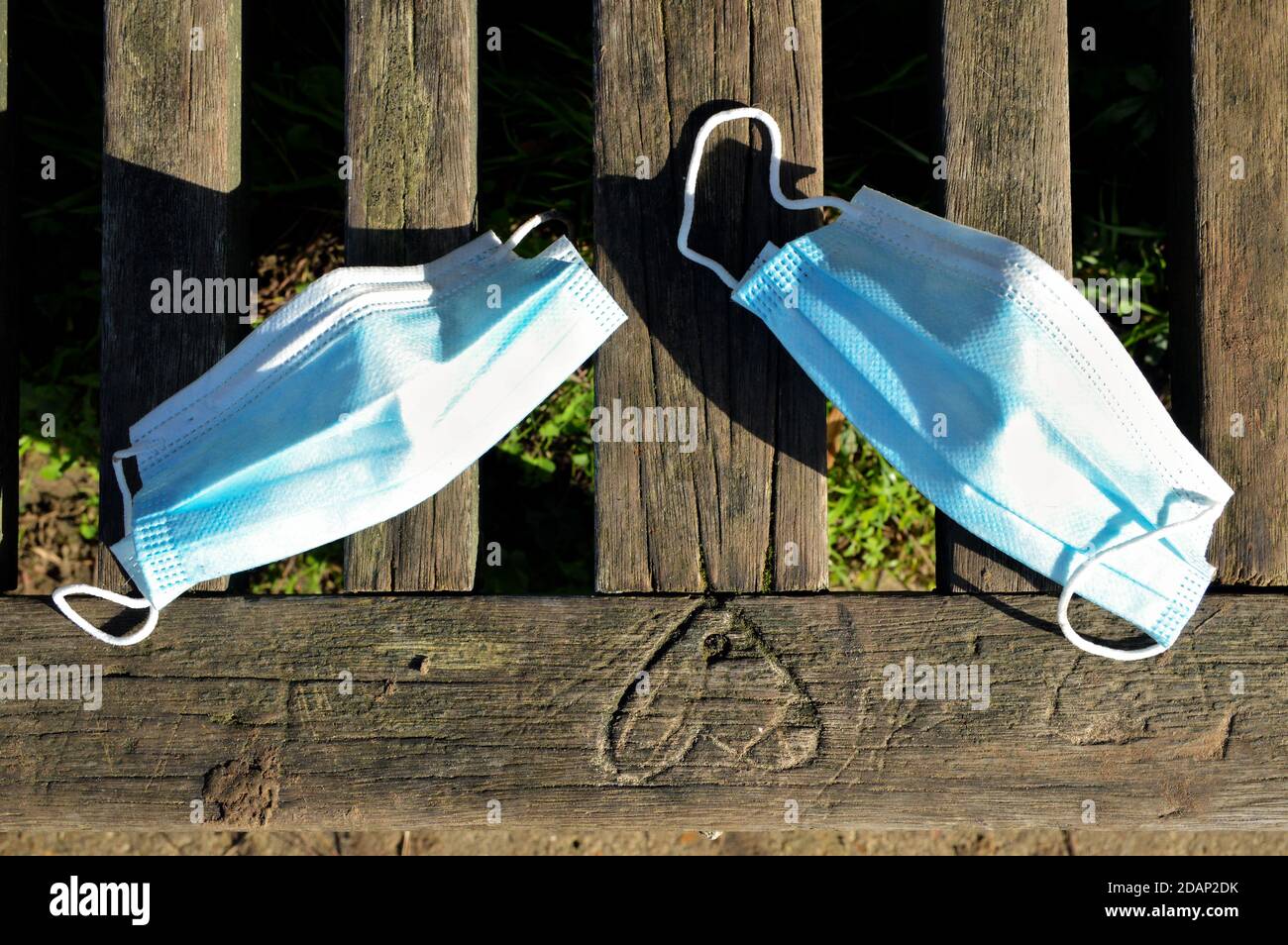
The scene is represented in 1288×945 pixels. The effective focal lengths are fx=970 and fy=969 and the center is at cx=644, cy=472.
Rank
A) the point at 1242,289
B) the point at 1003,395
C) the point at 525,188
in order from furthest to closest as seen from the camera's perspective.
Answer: the point at 525,188
the point at 1242,289
the point at 1003,395

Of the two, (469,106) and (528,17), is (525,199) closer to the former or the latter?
(528,17)

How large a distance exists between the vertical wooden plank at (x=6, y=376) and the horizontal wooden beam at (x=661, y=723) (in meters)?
0.30

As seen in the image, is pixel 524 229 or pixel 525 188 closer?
pixel 524 229

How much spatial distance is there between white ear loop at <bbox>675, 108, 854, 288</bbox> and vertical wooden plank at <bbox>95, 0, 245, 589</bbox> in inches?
34.2

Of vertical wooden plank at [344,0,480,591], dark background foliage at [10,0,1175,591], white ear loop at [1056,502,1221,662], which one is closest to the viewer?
white ear loop at [1056,502,1221,662]

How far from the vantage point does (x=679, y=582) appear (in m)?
1.82

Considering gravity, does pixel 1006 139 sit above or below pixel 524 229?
above

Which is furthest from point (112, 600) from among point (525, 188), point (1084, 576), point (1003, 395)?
point (1084, 576)

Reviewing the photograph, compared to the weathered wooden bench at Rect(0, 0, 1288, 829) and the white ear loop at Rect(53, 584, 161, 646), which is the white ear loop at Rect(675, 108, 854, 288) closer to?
the weathered wooden bench at Rect(0, 0, 1288, 829)

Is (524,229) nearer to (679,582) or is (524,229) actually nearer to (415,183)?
(415,183)

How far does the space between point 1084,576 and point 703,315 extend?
842mm

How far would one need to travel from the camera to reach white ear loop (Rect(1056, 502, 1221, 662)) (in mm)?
1734

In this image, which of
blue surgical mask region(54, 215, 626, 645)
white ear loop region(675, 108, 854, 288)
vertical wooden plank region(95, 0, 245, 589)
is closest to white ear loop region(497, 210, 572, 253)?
blue surgical mask region(54, 215, 626, 645)

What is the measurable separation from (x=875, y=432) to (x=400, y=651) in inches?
38.7
